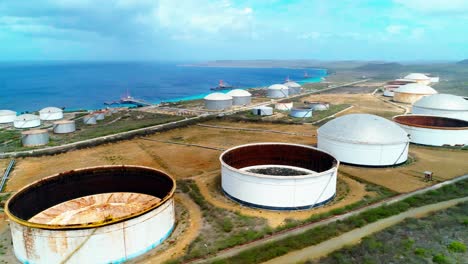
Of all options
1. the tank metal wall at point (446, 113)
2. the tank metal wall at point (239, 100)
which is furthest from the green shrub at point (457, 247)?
the tank metal wall at point (239, 100)

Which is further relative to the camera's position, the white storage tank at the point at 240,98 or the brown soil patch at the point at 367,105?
the white storage tank at the point at 240,98

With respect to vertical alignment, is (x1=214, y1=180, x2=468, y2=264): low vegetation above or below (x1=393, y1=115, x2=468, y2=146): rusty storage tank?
below

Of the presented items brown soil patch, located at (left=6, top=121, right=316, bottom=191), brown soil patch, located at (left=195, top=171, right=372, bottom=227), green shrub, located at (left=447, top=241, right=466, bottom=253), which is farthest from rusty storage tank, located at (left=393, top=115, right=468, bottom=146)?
green shrub, located at (left=447, top=241, right=466, bottom=253)

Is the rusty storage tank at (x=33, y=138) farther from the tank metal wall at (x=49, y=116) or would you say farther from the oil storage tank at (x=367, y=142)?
the oil storage tank at (x=367, y=142)

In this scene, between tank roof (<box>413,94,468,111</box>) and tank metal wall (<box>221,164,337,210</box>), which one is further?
tank roof (<box>413,94,468,111</box>)

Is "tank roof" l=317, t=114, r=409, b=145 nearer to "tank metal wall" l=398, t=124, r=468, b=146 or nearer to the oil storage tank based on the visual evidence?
the oil storage tank

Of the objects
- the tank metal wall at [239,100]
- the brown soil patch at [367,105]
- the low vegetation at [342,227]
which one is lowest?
the low vegetation at [342,227]
